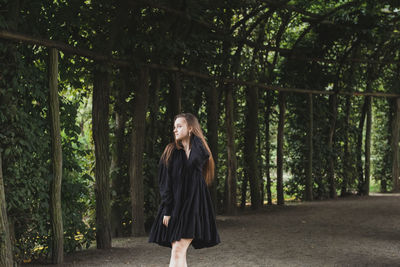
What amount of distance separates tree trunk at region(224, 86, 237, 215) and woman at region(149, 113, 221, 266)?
7.73 meters

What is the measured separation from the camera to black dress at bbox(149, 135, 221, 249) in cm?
517

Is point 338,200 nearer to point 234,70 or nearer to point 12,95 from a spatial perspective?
point 234,70

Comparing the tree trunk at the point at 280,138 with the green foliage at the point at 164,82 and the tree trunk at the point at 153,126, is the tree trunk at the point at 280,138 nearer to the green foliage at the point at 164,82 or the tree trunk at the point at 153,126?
the green foliage at the point at 164,82

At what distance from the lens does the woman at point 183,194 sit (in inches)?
204

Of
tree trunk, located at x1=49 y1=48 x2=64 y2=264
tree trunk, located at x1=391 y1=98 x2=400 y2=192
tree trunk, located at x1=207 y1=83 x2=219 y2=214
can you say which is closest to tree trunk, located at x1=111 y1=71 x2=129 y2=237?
tree trunk, located at x1=207 y1=83 x2=219 y2=214

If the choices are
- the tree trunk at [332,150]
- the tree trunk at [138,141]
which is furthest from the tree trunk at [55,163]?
the tree trunk at [332,150]

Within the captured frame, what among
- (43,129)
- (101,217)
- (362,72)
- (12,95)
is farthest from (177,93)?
(362,72)

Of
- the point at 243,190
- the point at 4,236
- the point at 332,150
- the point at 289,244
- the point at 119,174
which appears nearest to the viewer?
the point at 4,236

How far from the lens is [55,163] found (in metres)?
7.29

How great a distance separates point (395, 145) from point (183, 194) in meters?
15.6

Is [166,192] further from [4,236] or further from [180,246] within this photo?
[4,236]

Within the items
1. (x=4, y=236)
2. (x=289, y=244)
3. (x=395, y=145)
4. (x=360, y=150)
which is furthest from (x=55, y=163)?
(x=395, y=145)

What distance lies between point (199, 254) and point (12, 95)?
11.0 feet

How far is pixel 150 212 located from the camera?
34.9 feet
